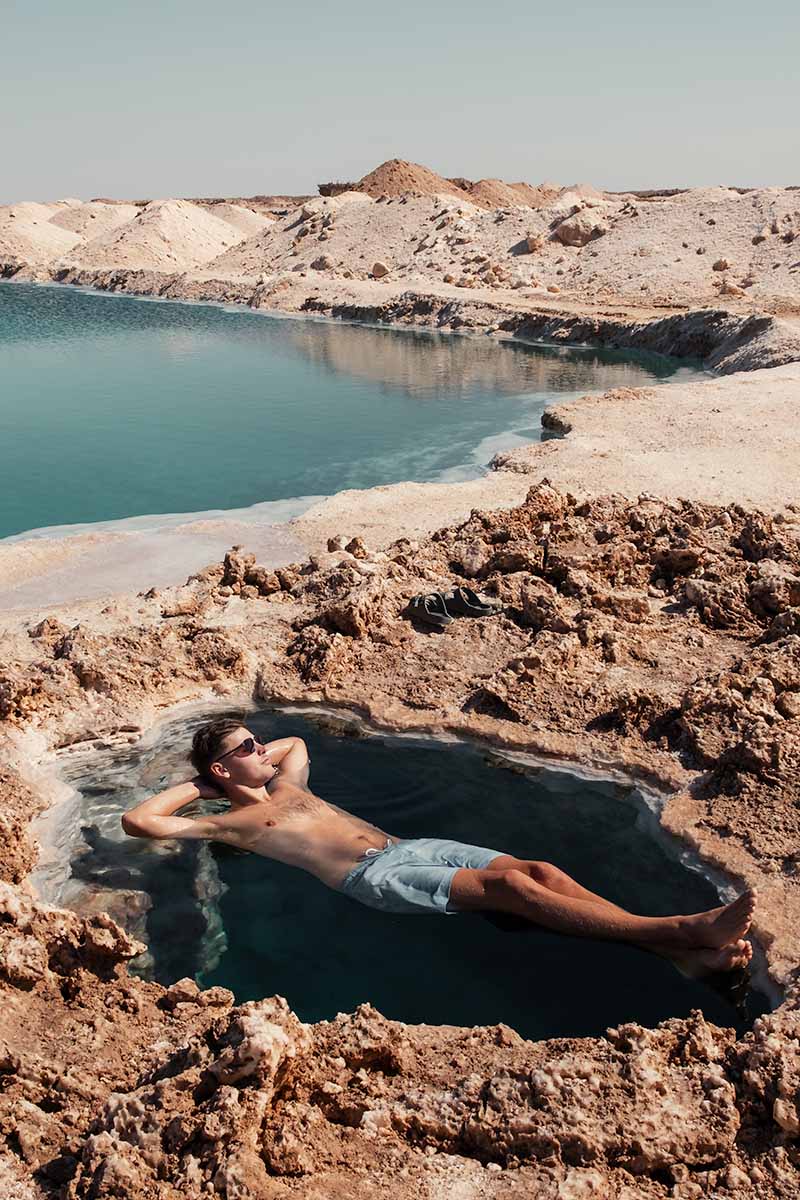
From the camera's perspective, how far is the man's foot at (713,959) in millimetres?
4207

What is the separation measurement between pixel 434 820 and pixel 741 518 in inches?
185

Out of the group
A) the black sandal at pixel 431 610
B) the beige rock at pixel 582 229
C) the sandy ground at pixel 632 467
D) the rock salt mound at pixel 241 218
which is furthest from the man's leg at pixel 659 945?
the rock salt mound at pixel 241 218

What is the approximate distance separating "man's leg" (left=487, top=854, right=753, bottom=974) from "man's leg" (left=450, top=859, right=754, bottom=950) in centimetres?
3

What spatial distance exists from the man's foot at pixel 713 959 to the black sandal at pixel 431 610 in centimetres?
349

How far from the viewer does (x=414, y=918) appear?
15.3 ft

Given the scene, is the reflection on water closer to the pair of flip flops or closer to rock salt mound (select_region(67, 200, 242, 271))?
the pair of flip flops

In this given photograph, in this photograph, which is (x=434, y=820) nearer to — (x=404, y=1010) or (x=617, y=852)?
(x=617, y=852)

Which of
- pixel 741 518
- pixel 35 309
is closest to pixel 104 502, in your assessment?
pixel 741 518

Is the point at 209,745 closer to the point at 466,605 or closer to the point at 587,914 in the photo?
the point at 587,914

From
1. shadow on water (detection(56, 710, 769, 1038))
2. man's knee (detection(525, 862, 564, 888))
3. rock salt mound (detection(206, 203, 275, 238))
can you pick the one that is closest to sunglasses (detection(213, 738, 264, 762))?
shadow on water (detection(56, 710, 769, 1038))

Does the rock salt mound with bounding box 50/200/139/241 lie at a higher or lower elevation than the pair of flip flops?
higher

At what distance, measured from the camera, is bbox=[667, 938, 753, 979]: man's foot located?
4207 millimetres

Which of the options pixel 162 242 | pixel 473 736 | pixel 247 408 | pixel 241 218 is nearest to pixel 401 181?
pixel 241 218

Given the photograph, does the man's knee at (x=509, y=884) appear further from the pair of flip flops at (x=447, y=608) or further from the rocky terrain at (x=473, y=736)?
the pair of flip flops at (x=447, y=608)
